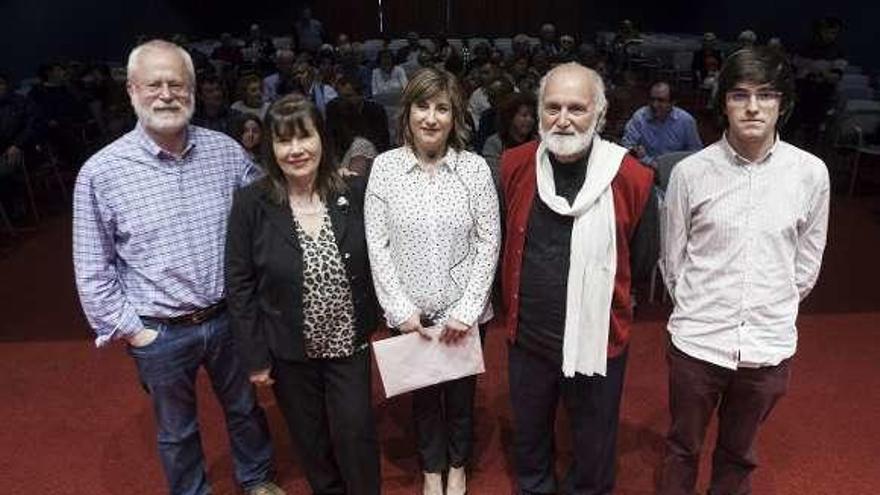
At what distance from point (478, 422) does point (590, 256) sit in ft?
4.69

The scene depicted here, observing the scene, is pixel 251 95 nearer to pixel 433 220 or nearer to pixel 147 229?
pixel 147 229

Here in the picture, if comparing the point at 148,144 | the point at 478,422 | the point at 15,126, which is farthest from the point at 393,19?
the point at 148,144

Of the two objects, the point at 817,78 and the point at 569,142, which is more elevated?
the point at 569,142

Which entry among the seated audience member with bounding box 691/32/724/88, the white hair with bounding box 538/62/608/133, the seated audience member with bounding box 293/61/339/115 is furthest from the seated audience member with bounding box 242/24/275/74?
the white hair with bounding box 538/62/608/133

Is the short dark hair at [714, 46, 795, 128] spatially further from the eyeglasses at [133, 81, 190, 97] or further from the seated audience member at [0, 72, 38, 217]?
the seated audience member at [0, 72, 38, 217]

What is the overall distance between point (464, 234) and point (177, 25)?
15105 mm

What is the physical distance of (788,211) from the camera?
1939 millimetres

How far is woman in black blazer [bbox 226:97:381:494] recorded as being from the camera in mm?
2051

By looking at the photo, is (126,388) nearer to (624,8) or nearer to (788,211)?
(788,211)

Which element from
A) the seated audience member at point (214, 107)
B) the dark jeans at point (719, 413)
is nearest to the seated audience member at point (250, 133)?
the seated audience member at point (214, 107)

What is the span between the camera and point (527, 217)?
211 cm

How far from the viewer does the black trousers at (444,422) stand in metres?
2.50

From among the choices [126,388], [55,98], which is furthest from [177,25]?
[126,388]

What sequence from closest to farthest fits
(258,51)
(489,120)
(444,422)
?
(444,422) < (489,120) < (258,51)
